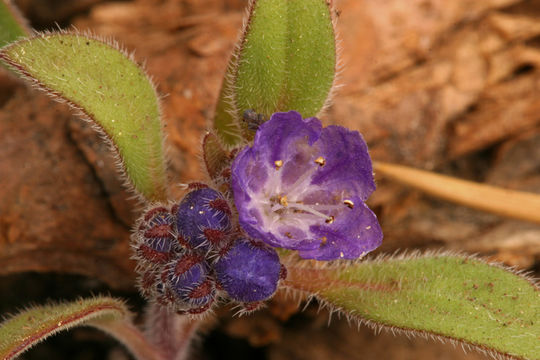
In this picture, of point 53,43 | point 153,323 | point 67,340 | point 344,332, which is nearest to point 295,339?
point 344,332

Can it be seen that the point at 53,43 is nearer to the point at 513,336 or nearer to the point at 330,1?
the point at 330,1

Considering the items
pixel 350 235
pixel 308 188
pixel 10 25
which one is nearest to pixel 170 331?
pixel 308 188

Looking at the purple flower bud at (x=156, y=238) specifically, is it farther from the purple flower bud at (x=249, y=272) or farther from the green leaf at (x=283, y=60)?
the green leaf at (x=283, y=60)

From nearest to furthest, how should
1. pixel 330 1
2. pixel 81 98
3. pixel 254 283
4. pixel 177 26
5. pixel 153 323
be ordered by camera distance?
pixel 254 283 < pixel 81 98 < pixel 330 1 < pixel 153 323 < pixel 177 26

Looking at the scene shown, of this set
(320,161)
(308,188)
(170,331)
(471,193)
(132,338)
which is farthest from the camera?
(471,193)

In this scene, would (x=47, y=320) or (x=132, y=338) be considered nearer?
(x=47, y=320)

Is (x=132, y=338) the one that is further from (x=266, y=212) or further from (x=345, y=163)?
(x=345, y=163)

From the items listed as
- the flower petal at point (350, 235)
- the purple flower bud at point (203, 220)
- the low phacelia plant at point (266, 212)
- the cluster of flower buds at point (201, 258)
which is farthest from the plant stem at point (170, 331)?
the flower petal at point (350, 235)

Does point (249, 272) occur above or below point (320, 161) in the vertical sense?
below

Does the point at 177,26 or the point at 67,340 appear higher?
the point at 177,26
